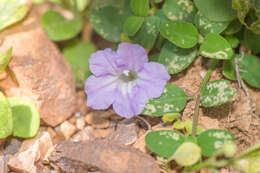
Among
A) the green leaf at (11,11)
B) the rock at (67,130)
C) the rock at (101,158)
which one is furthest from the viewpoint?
the green leaf at (11,11)

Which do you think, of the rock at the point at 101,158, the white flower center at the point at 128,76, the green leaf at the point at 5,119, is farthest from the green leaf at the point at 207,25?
the green leaf at the point at 5,119

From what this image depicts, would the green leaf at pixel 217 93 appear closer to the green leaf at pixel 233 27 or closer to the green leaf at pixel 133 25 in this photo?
the green leaf at pixel 233 27

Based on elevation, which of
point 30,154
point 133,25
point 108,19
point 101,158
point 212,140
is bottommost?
point 30,154

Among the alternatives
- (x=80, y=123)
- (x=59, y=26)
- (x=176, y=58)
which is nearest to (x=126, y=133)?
(x=80, y=123)

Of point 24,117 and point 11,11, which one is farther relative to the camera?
point 11,11

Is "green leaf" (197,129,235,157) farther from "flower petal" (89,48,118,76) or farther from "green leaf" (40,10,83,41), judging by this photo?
"green leaf" (40,10,83,41)

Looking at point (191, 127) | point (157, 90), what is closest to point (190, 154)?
point (191, 127)

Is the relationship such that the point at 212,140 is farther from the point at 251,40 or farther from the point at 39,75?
the point at 39,75
